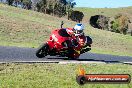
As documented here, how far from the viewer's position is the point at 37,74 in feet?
36.9

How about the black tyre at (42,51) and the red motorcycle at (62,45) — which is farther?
the red motorcycle at (62,45)

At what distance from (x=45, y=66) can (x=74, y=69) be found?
1040 mm

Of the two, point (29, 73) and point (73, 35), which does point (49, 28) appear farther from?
point (29, 73)

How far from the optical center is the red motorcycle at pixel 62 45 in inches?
682

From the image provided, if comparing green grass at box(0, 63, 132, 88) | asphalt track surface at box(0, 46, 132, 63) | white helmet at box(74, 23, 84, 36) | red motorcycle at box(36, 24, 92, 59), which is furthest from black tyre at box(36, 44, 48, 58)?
green grass at box(0, 63, 132, 88)

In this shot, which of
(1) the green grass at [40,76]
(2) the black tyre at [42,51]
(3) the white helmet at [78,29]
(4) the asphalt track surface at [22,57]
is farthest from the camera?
(3) the white helmet at [78,29]

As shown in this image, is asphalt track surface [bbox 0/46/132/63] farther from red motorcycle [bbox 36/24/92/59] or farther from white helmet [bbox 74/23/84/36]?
white helmet [bbox 74/23/84/36]

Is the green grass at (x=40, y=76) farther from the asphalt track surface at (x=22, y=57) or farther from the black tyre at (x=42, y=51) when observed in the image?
the black tyre at (x=42, y=51)

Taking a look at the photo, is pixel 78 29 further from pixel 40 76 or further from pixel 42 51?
pixel 40 76

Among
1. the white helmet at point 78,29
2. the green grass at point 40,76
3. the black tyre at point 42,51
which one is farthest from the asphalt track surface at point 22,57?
the green grass at point 40,76

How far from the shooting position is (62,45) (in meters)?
17.5

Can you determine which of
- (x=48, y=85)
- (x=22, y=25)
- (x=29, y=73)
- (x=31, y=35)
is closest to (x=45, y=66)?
(x=29, y=73)

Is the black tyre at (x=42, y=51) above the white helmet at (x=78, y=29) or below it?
below

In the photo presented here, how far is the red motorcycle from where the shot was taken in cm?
1731
